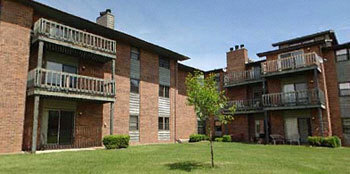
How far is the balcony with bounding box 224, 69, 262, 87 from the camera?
2534 centimetres

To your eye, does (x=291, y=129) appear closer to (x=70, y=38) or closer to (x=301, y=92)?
(x=301, y=92)

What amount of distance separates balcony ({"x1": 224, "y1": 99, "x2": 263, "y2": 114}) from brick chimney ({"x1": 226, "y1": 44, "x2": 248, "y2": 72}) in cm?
381

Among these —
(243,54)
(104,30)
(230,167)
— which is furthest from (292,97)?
(104,30)

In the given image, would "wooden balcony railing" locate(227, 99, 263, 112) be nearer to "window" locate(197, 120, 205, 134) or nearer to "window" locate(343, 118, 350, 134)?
"window" locate(197, 120, 205, 134)

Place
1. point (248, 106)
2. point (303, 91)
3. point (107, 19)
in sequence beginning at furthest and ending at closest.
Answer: point (248, 106)
point (303, 91)
point (107, 19)

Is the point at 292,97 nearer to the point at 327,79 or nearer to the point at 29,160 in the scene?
the point at 327,79

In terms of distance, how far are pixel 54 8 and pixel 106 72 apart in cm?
564

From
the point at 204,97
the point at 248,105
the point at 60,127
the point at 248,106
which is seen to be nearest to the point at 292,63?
the point at 248,106

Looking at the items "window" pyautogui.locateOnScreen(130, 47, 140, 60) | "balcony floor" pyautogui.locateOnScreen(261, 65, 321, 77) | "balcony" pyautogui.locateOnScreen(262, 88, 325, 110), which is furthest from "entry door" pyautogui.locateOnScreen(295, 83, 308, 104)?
"window" pyautogui.locateOnScreen(130, 47, 140, 60)

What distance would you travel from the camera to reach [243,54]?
2720cm

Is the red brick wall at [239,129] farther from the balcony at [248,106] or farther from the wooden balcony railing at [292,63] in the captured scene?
the wooden balcony railing at [292,63]

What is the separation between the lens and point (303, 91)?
2036 cm

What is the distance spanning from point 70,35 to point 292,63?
18212 millimetres

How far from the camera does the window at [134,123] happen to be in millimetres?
19789
